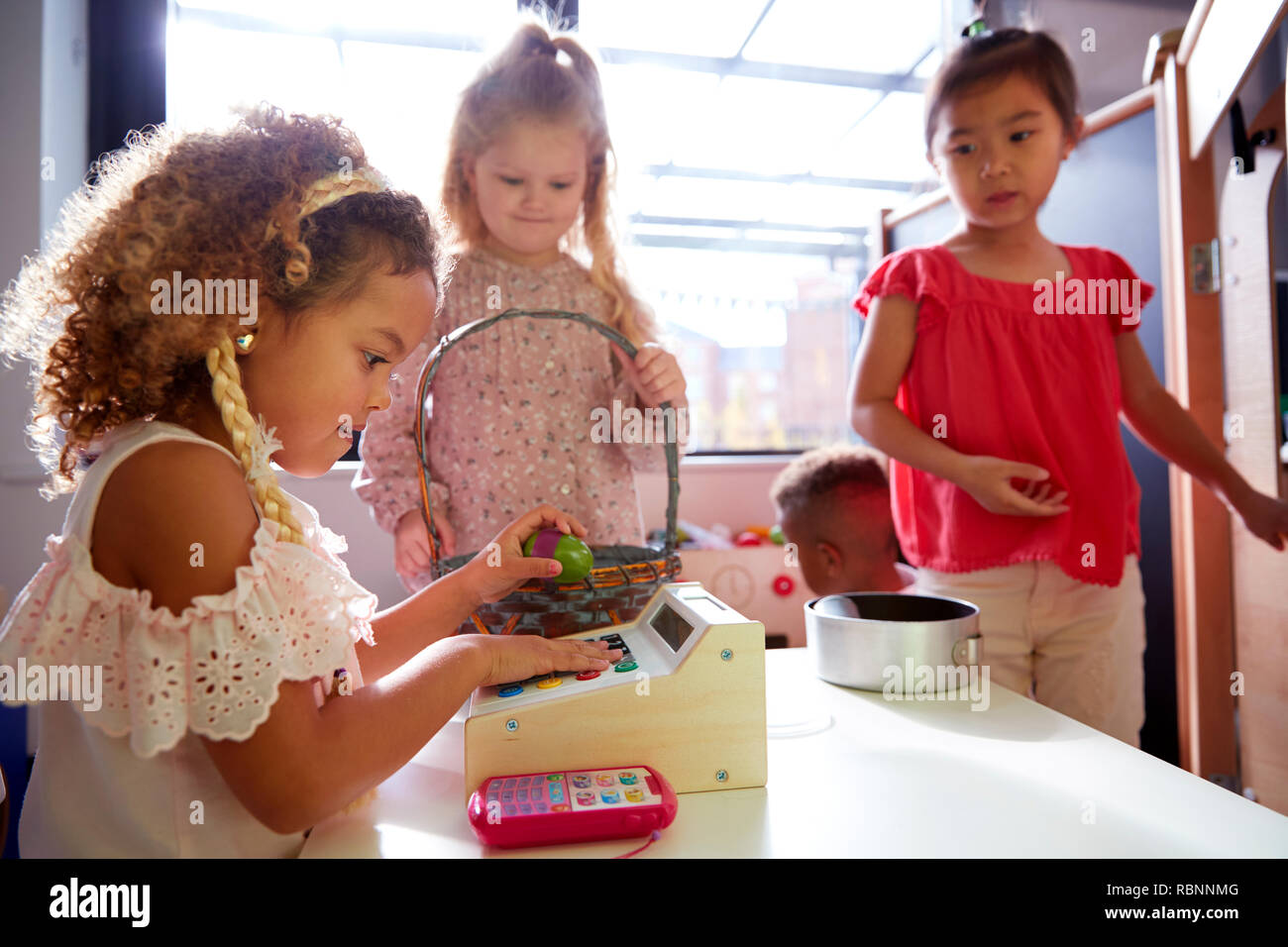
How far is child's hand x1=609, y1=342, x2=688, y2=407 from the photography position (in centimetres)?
97

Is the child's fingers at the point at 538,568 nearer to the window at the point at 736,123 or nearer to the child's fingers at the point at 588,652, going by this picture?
the child's fingers at the point at 588,652

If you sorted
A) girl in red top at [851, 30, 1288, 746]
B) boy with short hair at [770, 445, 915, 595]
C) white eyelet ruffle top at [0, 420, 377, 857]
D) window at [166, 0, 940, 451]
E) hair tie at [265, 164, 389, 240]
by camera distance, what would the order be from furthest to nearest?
window at [166, 0, 940, 451] < boy with short hair at [770, 445, 915, 595] < girl in red top at [851, 30, 1288, 746] < hair tie at [265, 164, 389, 240] < white eyelet ruffle top at [0, 420, 377, 857]

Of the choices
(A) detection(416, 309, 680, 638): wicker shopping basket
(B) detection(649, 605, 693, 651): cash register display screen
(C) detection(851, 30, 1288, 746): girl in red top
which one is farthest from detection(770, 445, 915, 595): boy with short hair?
(B) detection(649, 605, 693, 651): cash register display screen

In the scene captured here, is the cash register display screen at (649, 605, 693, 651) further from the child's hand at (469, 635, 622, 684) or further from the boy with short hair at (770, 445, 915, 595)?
the boy with short hair at (770, 445, 915, 595)

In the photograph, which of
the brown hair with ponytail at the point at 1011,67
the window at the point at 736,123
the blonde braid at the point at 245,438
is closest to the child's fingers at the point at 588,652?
the blonde braid at the point at 245,438

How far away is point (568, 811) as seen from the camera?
51cm

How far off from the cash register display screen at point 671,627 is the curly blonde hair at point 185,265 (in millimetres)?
299

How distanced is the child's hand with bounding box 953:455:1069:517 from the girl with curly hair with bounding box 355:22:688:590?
1.24 ft

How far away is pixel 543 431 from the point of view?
1.13 m

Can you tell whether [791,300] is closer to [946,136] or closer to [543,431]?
[946,136]

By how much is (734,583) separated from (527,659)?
1346mm
